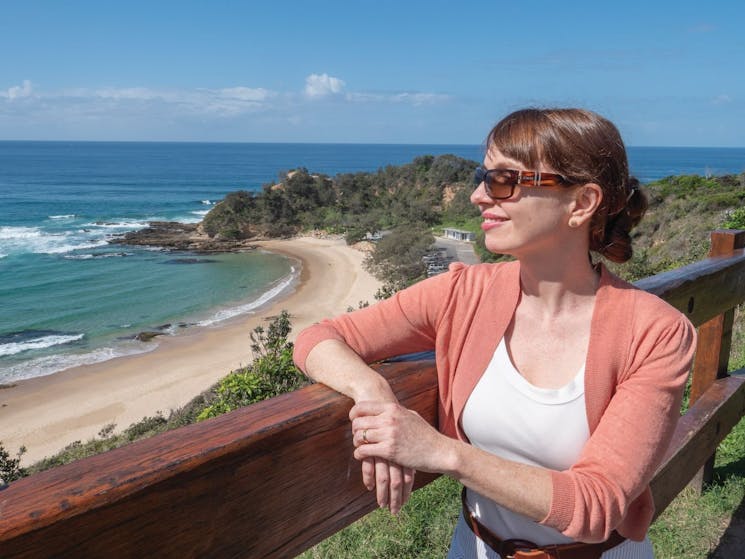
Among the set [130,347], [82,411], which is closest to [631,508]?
[82,411]

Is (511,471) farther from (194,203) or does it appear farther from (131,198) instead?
(131,198)

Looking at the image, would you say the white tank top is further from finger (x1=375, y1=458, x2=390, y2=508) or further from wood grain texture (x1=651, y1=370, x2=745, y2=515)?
wood grain texture (x1=651, y1=370, x2=745, y2=515)

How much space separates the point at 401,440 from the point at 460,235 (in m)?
35.3

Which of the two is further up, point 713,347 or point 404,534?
point 713,347

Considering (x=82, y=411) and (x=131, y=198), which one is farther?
(x=131, y=198)

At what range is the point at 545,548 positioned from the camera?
4.67 ft

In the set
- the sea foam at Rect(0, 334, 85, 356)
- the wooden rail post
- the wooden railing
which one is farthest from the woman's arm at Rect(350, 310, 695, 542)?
the sea foam at Rect(0, 334, 85, 356)

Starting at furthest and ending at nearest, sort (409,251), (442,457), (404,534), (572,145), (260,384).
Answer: (409,251), (260,384), (404,534), (572,145), (442,457)

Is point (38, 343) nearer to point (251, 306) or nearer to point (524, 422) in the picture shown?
point (251, 306)

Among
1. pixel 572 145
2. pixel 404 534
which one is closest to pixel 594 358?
pixel 572 145

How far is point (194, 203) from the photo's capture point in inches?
2687

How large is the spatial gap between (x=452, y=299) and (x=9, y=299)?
31080 millimetres

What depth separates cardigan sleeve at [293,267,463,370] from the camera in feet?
5.02

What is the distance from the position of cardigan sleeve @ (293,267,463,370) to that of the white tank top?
18 cm
